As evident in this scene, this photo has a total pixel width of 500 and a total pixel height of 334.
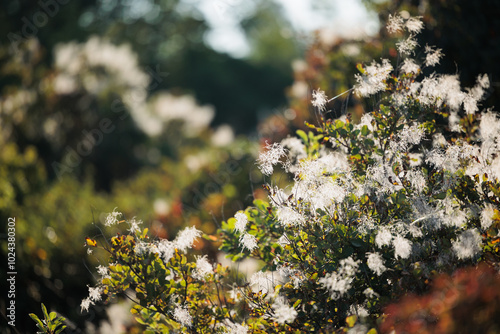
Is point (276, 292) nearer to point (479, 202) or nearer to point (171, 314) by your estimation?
point (171, 314)

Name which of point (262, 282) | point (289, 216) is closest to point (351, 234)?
point (289, 216)

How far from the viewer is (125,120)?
1450 cm

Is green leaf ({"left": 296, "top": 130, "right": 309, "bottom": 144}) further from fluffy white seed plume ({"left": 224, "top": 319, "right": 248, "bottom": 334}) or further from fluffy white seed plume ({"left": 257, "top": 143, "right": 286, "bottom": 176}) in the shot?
fluffy white seed plume ({"left": 224, "top": 319, "right": 248, "bottom": 334})

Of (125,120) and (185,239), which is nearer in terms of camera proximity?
(185,239)

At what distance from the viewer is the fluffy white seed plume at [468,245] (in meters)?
1.95

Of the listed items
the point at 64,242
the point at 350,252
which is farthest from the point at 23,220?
the point at 350,252

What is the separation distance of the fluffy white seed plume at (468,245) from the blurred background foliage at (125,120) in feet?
3.82

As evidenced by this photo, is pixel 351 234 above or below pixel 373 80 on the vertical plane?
below

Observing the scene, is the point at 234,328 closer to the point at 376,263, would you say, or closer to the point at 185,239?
the point at 185,239

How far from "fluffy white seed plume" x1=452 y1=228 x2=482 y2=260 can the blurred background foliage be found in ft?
3.82

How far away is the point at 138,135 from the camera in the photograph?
15266mm

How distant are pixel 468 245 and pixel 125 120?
13.9 meters

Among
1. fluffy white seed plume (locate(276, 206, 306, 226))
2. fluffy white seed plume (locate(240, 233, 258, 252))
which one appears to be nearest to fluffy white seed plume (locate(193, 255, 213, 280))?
fluffy white seed plume (locate(240, 233, 258, 252))

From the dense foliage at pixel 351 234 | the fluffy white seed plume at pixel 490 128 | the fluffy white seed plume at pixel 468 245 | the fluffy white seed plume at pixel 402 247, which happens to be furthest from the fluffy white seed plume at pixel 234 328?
the fluffy white seed plume at pixel 490 128
